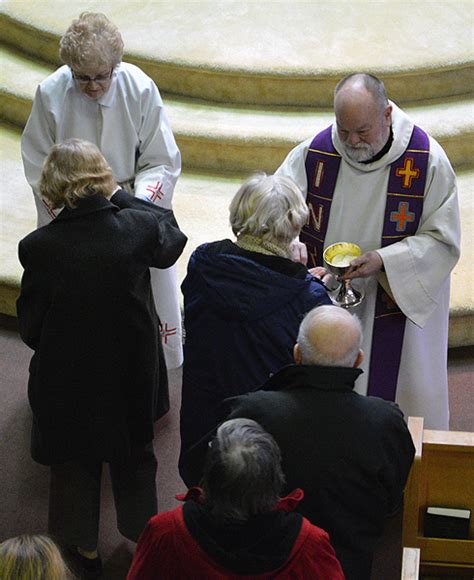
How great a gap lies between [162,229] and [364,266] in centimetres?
80

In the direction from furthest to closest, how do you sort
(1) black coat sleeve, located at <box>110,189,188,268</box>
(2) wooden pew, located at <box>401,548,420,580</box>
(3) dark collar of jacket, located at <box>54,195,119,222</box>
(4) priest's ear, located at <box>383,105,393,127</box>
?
1. (4) priest's ear, located at <box>383,105,393,127</box>
2. (1) black coat sleeve, located at <box>110,189,188,268</box>
3. (3) dark collar of jacket, located at <box>54,195,119,222</box>
4. (2) wooden pew, located at <box>401,548,420,580</box>

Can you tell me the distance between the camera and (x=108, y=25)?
4.04 metres

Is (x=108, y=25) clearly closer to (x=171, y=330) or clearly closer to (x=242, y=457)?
(x=171, y=330)

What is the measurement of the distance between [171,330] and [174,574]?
2575 mm

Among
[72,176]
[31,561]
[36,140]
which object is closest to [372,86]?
[72,176]

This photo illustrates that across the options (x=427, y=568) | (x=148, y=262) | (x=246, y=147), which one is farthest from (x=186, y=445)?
(x=246, y=147)

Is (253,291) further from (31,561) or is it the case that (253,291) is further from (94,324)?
(31,561)

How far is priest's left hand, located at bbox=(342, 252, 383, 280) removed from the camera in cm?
384

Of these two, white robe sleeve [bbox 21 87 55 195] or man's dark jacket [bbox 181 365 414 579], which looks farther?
white robe sleeve [bbox 21 87 55 195]

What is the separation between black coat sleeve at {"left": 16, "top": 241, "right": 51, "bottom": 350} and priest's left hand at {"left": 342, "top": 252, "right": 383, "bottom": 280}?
1142 millimetres

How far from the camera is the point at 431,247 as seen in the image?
3.91m

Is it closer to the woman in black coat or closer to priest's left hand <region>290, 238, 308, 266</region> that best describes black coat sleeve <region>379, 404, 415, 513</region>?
priest's left hand <region>290, 238, 308, 266</region>

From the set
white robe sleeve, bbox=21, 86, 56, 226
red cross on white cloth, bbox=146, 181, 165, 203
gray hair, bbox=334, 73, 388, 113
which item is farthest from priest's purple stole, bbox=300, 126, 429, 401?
white robe sleeve, bbox=21, 86, 56, 226

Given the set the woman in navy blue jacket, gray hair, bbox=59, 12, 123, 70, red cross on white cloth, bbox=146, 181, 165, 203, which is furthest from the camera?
red cross on white cloth, bbox=146, 181, 165, 203
